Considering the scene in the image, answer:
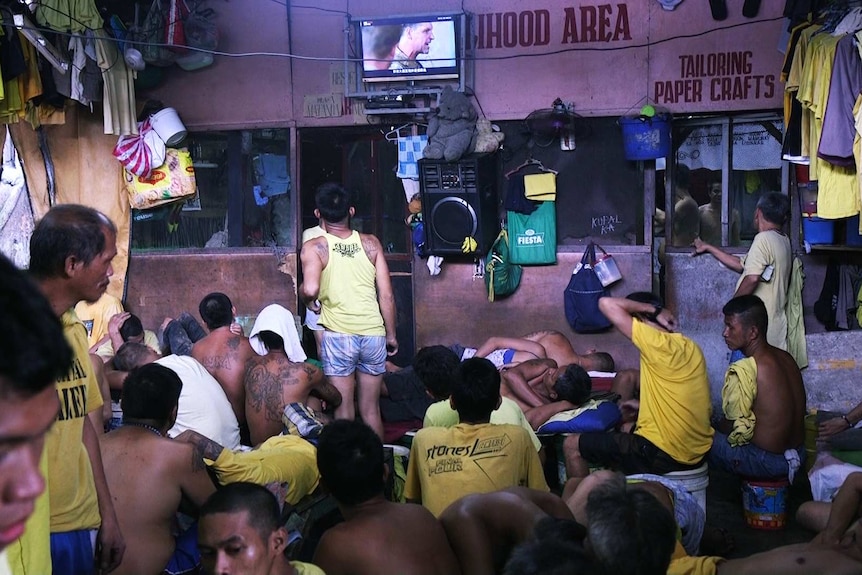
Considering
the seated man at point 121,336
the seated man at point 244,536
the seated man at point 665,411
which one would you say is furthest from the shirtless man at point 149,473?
the seated man at point 121,336

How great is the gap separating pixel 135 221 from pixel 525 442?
615cm

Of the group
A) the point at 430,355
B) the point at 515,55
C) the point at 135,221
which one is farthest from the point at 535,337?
the point at 135,221

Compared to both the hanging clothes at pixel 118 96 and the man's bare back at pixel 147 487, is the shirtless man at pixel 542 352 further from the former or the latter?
the man's bare back at pixel 147 487

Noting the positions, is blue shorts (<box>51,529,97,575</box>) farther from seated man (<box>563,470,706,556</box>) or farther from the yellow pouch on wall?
the yellow pouch on wall

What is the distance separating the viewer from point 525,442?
389cm

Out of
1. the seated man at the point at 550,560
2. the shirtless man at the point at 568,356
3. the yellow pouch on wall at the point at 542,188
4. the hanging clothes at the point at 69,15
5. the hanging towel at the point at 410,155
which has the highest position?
the hanging clothes at the point at 69,15

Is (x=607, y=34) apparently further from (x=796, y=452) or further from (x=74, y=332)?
(x=74, y=332)

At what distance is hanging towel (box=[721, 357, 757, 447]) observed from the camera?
5301 millimetres

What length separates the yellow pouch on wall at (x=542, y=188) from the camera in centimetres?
800

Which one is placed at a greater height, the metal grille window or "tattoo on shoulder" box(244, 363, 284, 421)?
the metal grille window

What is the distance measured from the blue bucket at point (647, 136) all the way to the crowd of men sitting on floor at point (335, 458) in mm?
2323

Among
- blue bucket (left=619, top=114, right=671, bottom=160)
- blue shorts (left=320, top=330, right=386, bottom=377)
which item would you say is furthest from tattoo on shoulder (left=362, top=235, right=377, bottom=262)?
blue bucket (left=619, top=114, right=671, bottom=160)

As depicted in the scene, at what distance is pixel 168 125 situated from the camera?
8.49 metres

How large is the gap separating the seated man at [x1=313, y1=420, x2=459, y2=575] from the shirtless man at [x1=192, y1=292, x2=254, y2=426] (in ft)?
8.49
